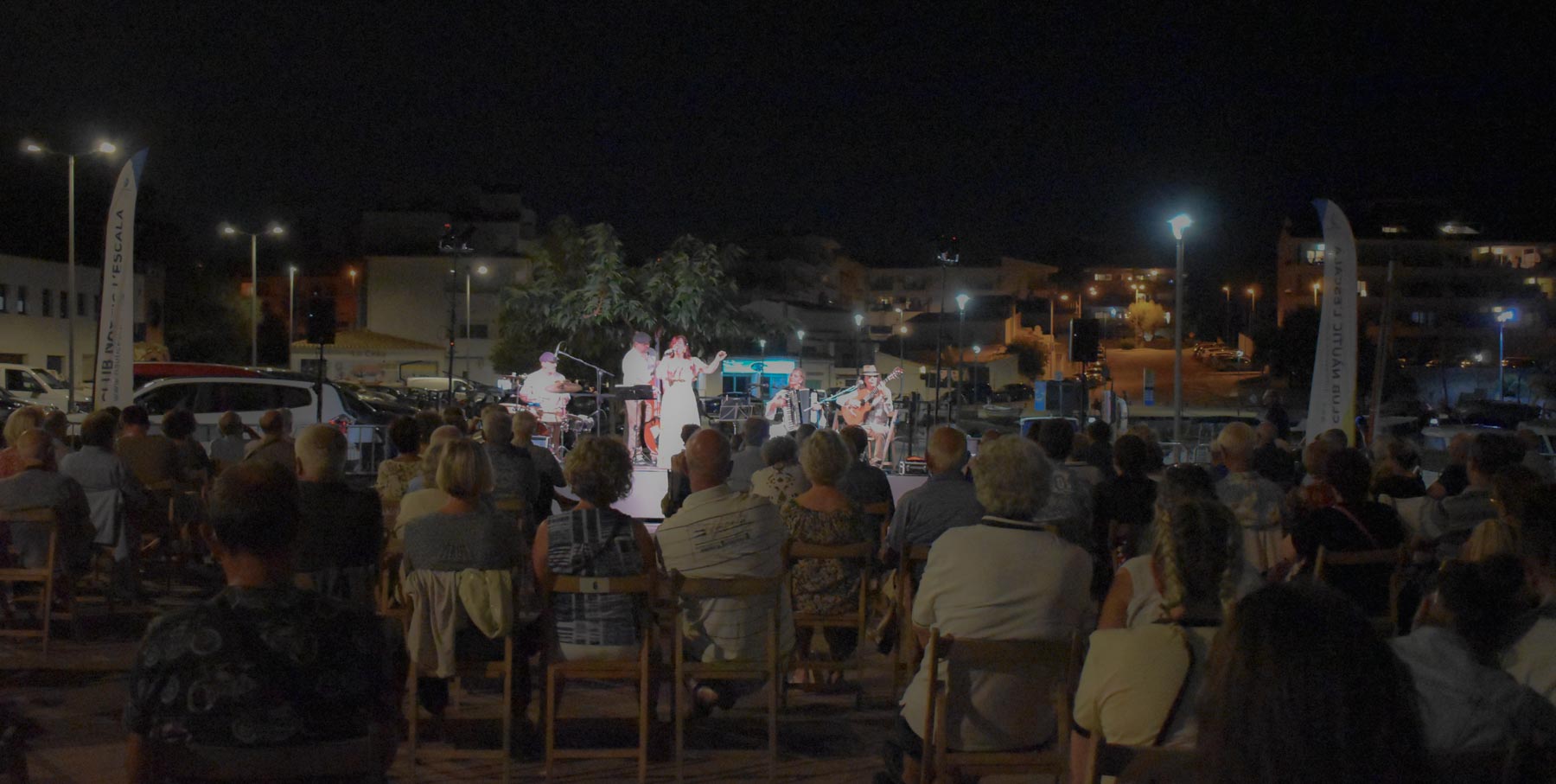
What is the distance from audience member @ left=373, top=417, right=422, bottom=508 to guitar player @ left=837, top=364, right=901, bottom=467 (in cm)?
1138

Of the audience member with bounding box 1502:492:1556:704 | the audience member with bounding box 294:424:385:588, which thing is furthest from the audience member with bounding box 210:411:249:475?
the audience member with bounding box 1502:492:1556:704

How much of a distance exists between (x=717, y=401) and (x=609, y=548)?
57.8 ft

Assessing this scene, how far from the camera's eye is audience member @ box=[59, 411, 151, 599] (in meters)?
7.28

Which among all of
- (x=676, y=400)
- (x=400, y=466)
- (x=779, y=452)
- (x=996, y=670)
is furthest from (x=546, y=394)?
(x=996, y=670)

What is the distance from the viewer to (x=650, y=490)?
48.4 feet

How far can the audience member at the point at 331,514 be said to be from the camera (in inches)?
200

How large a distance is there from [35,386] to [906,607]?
30856mm

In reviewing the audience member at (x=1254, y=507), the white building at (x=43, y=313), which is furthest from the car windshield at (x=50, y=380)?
the audience member at (x=1254, y=507)

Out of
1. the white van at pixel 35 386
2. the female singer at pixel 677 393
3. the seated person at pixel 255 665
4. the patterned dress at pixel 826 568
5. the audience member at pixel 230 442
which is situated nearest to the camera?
the seated person at pixel 255 665

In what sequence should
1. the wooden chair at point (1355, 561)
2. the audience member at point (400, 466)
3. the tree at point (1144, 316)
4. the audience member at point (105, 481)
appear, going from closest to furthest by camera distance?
1. the wooden chair at point (1355, 561)
2. the audience member at point (400, 466)
3. the audience member at point (105, 481)
4. the tree at point (1144, 316)

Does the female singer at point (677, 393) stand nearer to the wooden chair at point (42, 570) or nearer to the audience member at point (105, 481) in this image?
the audience member at point (105, 481)

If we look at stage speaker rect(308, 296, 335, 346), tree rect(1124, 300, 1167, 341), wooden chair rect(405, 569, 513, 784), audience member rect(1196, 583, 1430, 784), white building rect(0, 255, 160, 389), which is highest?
tree rect(1124, 300, 1167, 341)

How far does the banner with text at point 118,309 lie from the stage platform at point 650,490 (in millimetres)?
4968

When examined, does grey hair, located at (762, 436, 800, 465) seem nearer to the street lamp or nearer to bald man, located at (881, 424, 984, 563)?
bald man, located at (881, 424, 984, 563)
